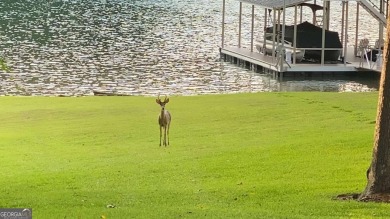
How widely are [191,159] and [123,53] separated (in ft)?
105

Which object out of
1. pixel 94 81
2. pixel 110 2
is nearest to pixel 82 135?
pixel 94 81

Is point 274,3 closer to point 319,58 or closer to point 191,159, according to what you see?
point 319,58

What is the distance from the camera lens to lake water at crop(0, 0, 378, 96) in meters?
35.4

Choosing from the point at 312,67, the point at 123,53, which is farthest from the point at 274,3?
the point at 123,53

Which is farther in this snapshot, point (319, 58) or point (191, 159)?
point (319, 58)

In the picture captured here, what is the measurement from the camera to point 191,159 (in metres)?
14.4

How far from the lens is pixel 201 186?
11961 mm

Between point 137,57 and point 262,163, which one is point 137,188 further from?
point 137,57

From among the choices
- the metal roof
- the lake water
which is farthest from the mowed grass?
the metal roof

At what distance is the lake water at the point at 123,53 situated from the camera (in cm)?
3538

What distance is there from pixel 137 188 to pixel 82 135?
6452 mm

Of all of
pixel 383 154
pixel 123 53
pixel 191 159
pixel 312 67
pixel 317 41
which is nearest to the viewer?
pixel 383 154

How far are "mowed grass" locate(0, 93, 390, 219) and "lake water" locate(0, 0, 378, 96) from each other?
432 inches

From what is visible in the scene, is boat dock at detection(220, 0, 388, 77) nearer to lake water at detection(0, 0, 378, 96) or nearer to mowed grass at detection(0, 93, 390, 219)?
lake water at detection(0, 0, 378, 96)
